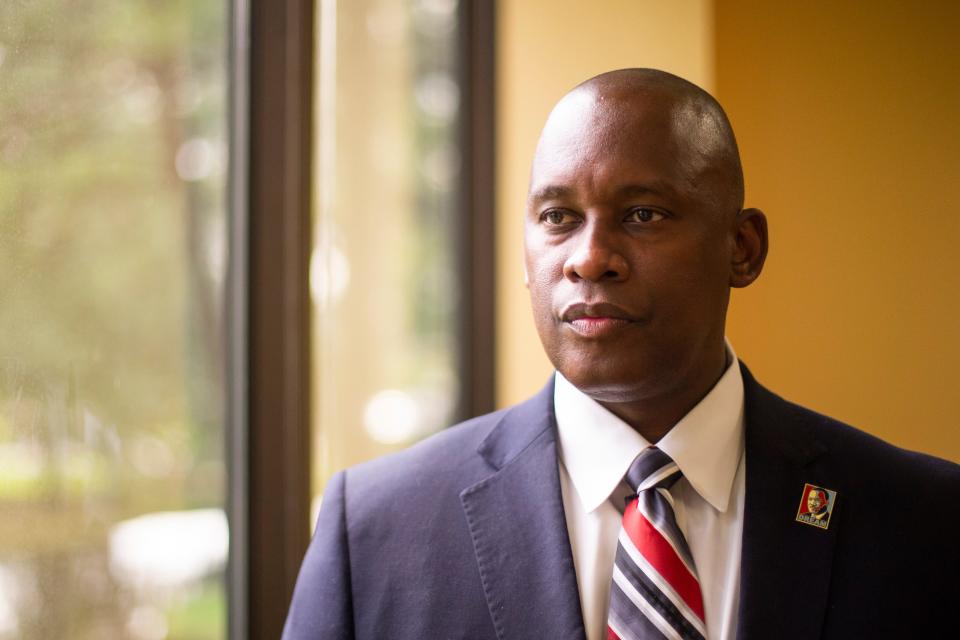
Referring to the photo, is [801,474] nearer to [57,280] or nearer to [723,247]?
[723,247]

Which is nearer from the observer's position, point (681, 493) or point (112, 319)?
point (681, 493)

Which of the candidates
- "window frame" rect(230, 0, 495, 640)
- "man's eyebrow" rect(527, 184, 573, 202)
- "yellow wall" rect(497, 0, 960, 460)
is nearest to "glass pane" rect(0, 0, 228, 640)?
"window frame" rect(230, 0, 495, 640)

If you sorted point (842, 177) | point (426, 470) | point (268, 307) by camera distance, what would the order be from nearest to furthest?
point (426, 470) → point (268, 307) → point (842, 177)

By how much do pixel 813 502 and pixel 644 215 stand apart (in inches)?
17.6

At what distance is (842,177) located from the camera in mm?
1973

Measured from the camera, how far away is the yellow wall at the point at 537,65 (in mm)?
2178

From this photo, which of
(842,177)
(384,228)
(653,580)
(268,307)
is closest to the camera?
(653,580)

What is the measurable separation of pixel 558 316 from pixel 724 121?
383 mm

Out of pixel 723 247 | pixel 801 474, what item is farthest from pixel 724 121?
pixel 801 474

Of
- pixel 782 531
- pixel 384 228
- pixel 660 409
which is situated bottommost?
pixel 782 531

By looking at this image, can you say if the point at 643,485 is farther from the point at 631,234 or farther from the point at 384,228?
the point at 384,228

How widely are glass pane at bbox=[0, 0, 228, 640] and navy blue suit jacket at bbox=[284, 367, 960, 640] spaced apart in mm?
403

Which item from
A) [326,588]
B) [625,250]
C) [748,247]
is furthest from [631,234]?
[326,588]

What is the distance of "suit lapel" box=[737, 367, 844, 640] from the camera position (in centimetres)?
111
